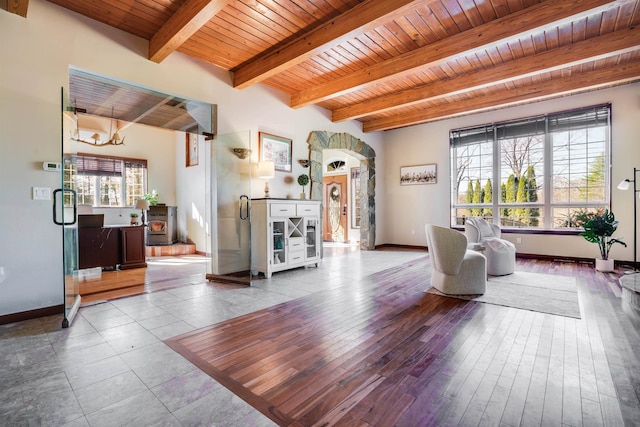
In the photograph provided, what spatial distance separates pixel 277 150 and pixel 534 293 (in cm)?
418

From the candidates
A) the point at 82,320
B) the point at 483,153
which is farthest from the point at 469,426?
the point at 483,153

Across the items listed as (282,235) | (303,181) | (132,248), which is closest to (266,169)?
(303,181)

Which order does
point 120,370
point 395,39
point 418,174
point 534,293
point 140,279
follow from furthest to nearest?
point 418,174 → point 140,279 → point 395,39 → point 534,293 → point 120,370

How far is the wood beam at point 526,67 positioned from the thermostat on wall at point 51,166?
15.8 ft

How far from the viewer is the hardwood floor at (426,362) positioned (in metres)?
1.52

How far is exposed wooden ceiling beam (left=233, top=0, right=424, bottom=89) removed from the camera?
283 centimetres

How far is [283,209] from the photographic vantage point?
183 inches

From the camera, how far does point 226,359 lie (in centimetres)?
207

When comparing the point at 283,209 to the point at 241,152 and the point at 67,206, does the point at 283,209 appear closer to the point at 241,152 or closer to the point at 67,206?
the point at 241,152

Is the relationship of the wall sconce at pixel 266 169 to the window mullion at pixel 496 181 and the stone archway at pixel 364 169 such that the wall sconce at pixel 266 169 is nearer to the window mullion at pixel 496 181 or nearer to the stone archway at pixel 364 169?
the stone archway at pixel 364 169

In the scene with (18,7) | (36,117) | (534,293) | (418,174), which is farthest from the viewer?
(418,174)

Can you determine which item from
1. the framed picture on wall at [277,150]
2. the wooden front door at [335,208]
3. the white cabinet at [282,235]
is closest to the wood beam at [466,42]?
the framed picture on wall at [277,150]

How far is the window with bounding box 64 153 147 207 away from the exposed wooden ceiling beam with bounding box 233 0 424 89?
5280mm

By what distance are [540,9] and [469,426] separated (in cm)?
373
